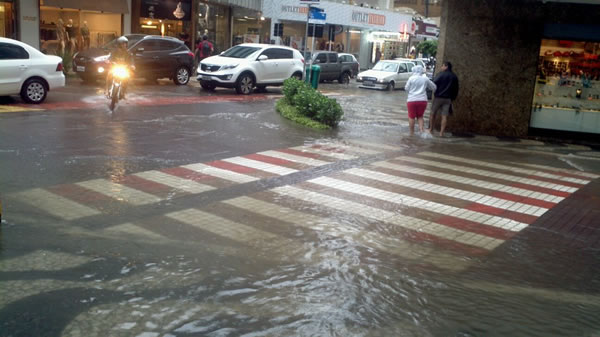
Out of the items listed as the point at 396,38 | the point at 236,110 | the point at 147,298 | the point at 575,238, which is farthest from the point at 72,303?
the point at 396,38

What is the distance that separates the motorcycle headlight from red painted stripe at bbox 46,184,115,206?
7.88 meters

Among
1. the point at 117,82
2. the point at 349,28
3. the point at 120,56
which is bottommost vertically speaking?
the point at 117,82

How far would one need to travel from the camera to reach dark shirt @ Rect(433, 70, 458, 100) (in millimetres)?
14445

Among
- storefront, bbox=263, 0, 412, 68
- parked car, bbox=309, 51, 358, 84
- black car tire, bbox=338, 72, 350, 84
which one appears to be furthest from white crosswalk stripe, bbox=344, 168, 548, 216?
storefront, bbox=263, 0, 412, 68

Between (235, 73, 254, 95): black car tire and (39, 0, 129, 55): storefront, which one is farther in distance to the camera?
(39, 0, 129, 55): storefront

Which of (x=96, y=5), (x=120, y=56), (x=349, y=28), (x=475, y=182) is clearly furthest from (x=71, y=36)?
(x=349, y=28)

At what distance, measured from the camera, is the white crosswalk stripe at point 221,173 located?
911 cm

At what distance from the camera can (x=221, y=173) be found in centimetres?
941

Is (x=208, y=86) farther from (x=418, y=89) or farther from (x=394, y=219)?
(x=394, y=219)

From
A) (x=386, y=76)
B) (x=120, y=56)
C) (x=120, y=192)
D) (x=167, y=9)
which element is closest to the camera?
(x=120, y=192)

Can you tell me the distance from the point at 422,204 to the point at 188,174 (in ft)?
11.4

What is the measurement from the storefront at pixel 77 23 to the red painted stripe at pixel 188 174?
53.2 feet

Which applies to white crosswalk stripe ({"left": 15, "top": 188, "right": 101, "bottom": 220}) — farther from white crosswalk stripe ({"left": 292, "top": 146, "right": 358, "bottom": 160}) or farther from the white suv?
the white suv

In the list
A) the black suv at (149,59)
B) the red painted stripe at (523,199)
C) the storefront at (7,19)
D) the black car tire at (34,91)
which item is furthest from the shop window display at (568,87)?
the storefront at (7,19)
